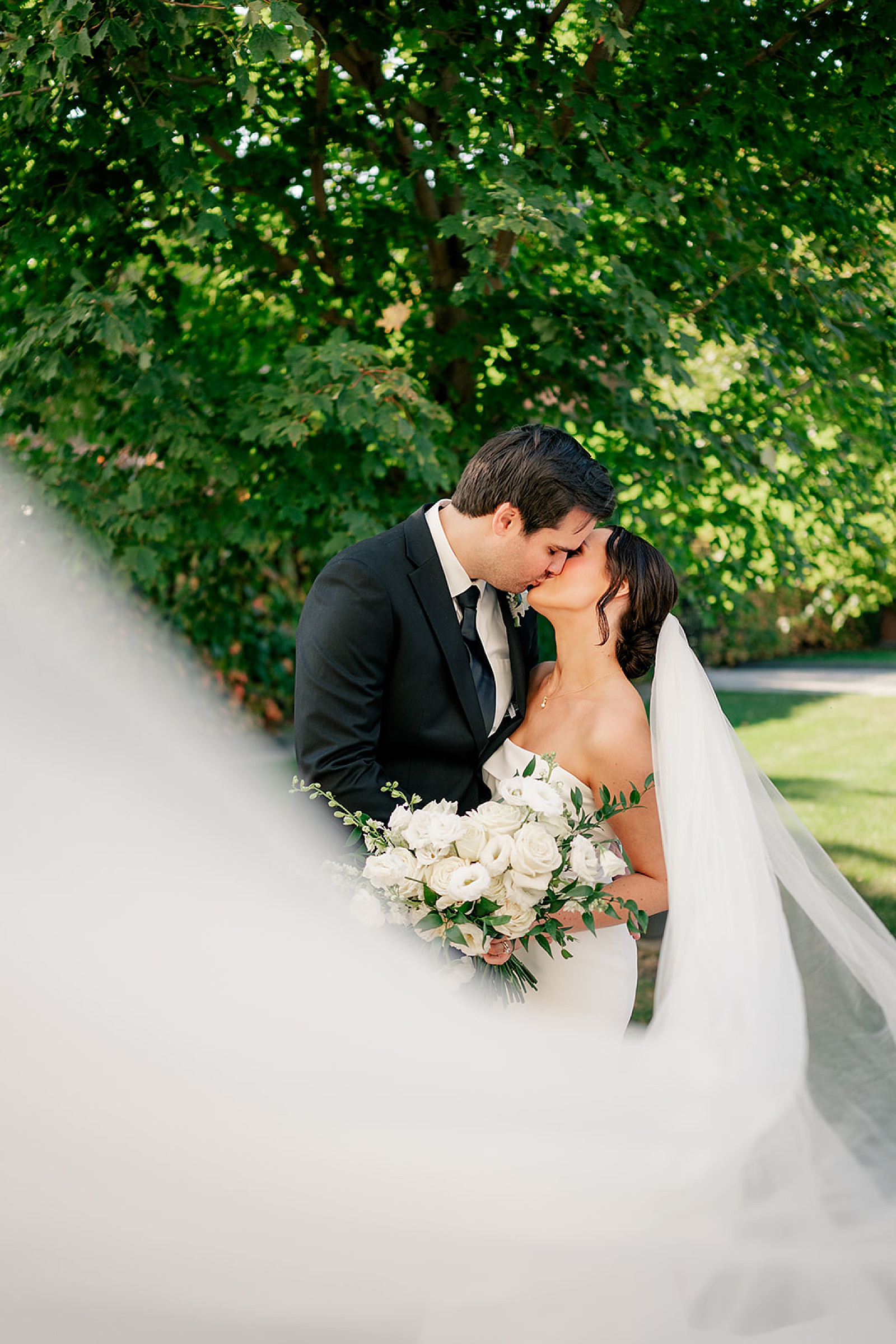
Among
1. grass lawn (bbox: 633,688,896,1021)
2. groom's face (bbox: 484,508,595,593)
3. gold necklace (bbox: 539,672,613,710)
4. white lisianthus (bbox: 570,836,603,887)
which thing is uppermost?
groom's face (bbox: 484,508,595,593)

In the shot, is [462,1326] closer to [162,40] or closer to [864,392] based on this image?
[162,40]

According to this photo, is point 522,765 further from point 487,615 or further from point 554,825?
point 554,825

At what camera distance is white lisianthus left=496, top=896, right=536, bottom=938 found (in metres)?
2.29

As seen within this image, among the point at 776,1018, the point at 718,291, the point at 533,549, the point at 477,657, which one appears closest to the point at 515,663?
the point at 477,657

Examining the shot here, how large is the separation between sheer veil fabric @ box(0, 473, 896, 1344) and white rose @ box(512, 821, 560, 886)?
15.5 inches

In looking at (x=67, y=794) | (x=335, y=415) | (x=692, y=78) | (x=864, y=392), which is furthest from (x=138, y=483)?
(x=864, y=392)

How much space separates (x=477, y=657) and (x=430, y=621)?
9.6 inches

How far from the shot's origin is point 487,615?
9.97ft

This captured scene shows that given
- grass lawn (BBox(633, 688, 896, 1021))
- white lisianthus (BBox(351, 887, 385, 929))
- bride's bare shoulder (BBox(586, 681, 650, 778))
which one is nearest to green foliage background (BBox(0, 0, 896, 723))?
bride's bare shoulder (BBox(586, 681, 650, 778))

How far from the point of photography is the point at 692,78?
4.43 m

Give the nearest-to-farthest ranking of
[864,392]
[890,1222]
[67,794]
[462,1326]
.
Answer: [462,1326], [890,1222], [67,794], [864,392]

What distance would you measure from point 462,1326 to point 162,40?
3.71m

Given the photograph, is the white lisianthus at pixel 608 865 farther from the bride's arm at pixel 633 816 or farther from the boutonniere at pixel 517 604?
the boutonniere at pixel 517 604

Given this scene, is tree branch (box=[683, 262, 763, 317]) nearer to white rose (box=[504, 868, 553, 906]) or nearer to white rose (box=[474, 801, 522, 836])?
white rose (box=[474, 801, 522, 836])
